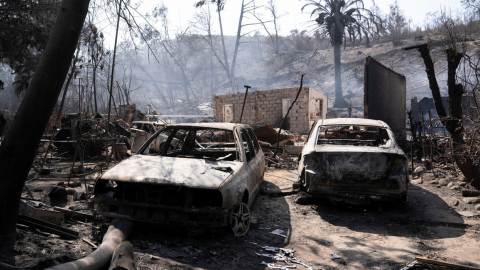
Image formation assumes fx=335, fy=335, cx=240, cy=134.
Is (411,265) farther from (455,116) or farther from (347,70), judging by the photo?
(347,70)

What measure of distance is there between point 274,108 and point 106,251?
19.0 meters

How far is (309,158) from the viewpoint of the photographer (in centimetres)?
539

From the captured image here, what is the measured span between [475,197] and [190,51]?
5598cm

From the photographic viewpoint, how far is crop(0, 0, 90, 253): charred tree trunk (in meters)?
3.25

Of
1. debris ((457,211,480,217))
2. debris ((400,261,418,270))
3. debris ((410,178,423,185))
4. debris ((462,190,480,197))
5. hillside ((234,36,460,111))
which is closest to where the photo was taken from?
debris ((400,261,418,270))

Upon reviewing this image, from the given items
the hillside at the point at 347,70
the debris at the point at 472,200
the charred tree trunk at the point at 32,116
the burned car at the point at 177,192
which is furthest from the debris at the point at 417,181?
the hillside at the point at 347,70

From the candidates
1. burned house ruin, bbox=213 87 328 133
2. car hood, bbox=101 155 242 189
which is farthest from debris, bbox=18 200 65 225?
burned house ruin, bbox=213 87 328 133

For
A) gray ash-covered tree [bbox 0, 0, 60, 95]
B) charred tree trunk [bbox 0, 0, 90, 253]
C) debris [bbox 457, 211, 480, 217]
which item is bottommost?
debris [bbox 457, 211, 480, 217]

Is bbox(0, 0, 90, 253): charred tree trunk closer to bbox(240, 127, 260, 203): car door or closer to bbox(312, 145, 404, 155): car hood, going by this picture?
bbox(240, 127, 260, 203): car door

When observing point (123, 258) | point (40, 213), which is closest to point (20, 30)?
point (40, 213)

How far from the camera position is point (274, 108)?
21.6 m

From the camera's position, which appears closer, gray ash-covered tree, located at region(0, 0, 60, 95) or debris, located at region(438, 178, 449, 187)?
gray ash-covered tree, located at region(0, 0, 60, 95)

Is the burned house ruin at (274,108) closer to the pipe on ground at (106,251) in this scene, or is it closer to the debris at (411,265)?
the pipe on ground at (106,251)

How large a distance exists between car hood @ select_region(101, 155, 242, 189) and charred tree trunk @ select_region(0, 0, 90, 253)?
878 mm
